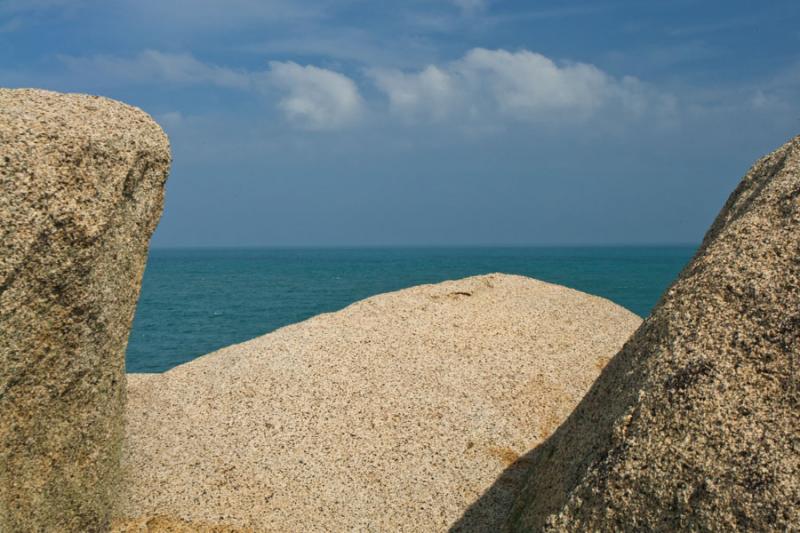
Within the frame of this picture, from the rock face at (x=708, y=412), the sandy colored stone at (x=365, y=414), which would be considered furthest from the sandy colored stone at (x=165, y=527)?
the rock face at (x=708, y=412)

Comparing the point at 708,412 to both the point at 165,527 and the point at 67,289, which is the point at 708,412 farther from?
the point at 165,527

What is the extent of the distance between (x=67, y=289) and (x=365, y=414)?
368 cm

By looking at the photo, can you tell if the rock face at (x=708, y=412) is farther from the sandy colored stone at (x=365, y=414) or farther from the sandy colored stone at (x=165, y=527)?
the sandy colored stone at (x=165, y=527)

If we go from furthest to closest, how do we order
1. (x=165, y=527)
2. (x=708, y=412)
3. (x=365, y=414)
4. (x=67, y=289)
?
(x=365, y=414)
(x=165, y=527)
(x=67, y=289)
(x=708, y=412)

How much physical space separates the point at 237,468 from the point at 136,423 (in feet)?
5.16

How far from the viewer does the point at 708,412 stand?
144 inches

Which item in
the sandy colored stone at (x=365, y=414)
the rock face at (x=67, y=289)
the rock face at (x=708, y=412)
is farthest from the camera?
the sandy colored stone at (x=365, y=414)

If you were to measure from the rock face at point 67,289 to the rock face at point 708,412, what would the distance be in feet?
11.0

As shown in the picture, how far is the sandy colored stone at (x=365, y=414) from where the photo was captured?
21.2 ft

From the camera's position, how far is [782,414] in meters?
3.60

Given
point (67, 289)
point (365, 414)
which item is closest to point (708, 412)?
point (67, 289)

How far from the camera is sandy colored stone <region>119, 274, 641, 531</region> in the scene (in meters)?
6.45

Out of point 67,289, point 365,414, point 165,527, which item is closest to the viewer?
point 67,289

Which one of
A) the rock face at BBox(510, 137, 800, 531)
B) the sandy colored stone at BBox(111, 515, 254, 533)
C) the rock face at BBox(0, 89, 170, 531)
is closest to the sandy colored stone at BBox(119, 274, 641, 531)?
the sandy colored stone at BBox(111, 515, 254, 533)
